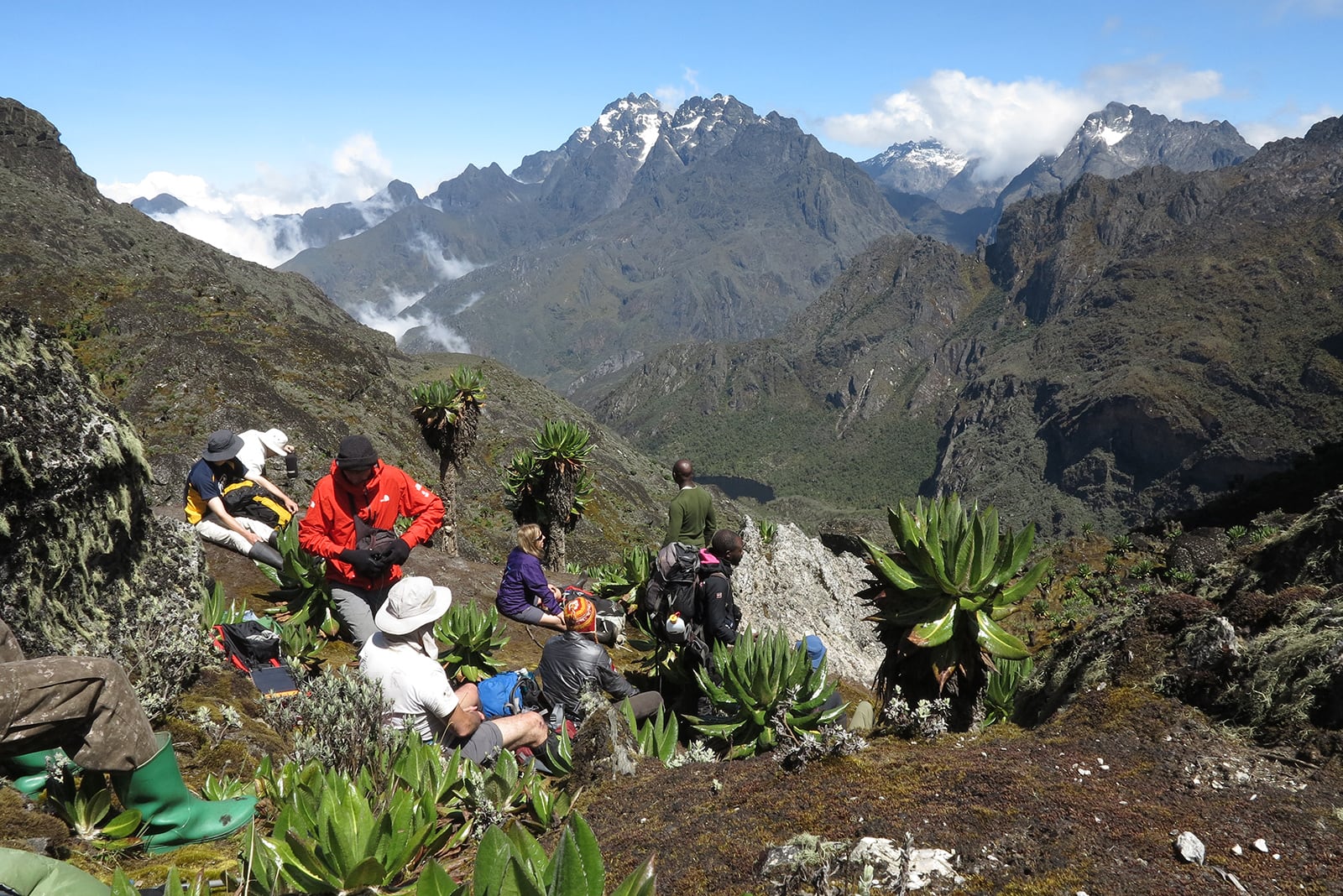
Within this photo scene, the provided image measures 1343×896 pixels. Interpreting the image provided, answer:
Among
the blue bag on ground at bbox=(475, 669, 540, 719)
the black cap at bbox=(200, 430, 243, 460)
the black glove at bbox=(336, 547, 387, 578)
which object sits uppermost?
the black cap at bbox=(200, 430, 243, 460)

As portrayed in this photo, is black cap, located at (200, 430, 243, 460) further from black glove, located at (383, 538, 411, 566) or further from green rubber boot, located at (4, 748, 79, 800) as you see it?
green rubber boot, located at (4, 748, 79, 800)

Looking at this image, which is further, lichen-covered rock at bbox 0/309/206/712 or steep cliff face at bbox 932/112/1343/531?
steep cliff face at bbox 932/112/1343/531

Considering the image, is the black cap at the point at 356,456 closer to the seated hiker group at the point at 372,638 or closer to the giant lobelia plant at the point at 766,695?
the seated hiker group at the point at 372,638

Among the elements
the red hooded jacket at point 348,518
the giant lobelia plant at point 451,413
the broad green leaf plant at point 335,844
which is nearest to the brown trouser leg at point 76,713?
the broad green leaf plant at point 335,844

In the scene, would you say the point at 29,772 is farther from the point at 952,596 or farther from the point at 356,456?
the point at 952,596

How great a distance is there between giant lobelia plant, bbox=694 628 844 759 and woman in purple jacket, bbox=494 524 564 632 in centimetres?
264

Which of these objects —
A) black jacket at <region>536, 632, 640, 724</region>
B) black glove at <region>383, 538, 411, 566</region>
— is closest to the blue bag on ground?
black jacket at <region>536, 632, 640, 724</region>

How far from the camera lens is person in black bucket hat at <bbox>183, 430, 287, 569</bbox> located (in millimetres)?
9164

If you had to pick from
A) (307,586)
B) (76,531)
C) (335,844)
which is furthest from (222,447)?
(335,844)

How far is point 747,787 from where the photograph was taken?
3.67 metres

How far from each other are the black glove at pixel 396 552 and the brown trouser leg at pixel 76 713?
8.91 feet

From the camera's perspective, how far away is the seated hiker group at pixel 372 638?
3.07 metres

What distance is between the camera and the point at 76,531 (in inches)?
177

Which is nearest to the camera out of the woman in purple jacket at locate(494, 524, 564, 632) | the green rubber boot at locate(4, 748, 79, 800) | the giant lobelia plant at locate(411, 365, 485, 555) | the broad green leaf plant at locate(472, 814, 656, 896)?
the broad green leaf plant at locate(472, 814, 656, 896)
